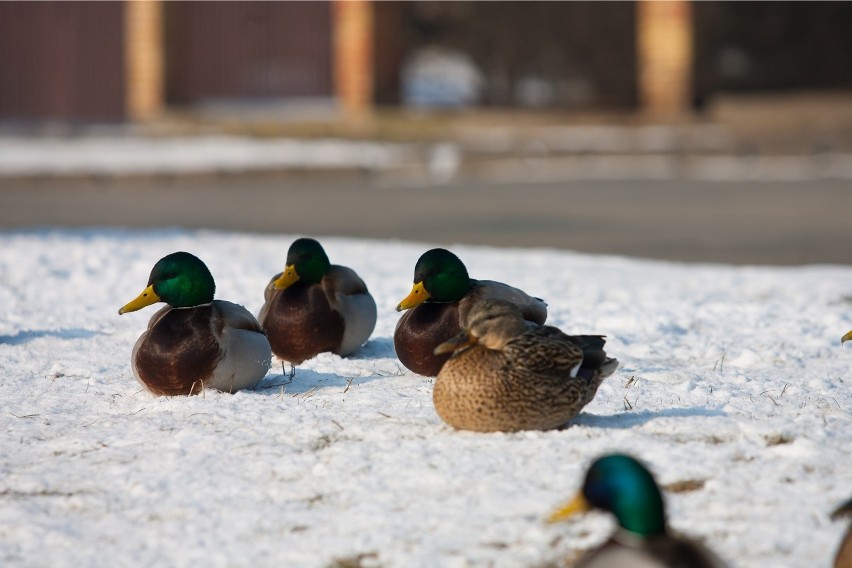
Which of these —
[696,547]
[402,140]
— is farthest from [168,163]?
[696,547]

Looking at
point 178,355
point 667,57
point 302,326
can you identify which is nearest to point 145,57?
point 667,57

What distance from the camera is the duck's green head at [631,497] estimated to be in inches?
111

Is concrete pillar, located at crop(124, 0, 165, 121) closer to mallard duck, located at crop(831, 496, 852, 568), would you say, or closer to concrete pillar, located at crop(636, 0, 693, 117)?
concrete pillar, located at crop(636, 0, 693, 117)

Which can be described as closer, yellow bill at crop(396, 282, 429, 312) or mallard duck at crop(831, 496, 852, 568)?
mallard duck at crop(831, 496, 852, 568)

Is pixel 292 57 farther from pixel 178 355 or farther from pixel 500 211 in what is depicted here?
pixel 178 355

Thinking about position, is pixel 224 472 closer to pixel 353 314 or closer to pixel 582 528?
pixel 582 528

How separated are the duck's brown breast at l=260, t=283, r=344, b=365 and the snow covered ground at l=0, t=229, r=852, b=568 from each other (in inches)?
4.4

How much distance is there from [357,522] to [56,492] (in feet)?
3.08

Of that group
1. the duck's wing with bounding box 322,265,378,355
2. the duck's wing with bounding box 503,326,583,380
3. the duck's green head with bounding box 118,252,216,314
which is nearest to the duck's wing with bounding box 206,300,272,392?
the duck's green head with bounding box 118,252,216,314

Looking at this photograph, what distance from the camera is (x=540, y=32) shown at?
88.3 ft

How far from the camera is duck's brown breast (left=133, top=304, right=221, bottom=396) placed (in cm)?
479

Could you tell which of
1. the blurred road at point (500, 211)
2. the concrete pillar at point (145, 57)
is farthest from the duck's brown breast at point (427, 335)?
the concrete pillar at point (145, 57)

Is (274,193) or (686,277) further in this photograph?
(274,193)

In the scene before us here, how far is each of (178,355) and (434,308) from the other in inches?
39.1
